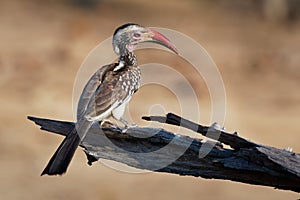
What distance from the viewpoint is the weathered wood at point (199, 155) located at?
11.4 feet

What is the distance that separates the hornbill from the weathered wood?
11cm

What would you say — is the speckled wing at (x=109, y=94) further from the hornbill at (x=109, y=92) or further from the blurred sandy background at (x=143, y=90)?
the blurred sandy background at (x=143, y=90)

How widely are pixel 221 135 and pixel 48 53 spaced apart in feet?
33.9

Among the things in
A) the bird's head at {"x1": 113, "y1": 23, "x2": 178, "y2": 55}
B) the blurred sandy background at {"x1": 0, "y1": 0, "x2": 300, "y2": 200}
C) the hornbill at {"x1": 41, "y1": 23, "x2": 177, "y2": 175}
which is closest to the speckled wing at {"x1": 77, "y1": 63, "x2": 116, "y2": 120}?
the hornbill at {"x1": 41, "y1": 23, "x2": 177, "y2": 175}

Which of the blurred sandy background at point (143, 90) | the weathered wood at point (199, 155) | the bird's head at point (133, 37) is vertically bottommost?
the weathered wood at point (199, 155)

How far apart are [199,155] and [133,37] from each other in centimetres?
118

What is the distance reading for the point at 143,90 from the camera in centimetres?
1135

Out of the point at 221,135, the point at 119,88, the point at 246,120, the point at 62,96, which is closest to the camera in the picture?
the point at 221,135

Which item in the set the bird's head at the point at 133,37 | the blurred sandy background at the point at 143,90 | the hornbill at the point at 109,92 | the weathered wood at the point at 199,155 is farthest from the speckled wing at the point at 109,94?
the blurred sandy background at the point at 143,90

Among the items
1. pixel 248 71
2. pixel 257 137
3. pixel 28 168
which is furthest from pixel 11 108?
pixel 248 71

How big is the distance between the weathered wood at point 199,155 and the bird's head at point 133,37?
808mm

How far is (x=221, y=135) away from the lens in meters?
3.59

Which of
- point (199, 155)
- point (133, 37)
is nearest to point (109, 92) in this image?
point (133, 37)

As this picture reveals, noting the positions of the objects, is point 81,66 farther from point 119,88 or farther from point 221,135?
point 221,135
